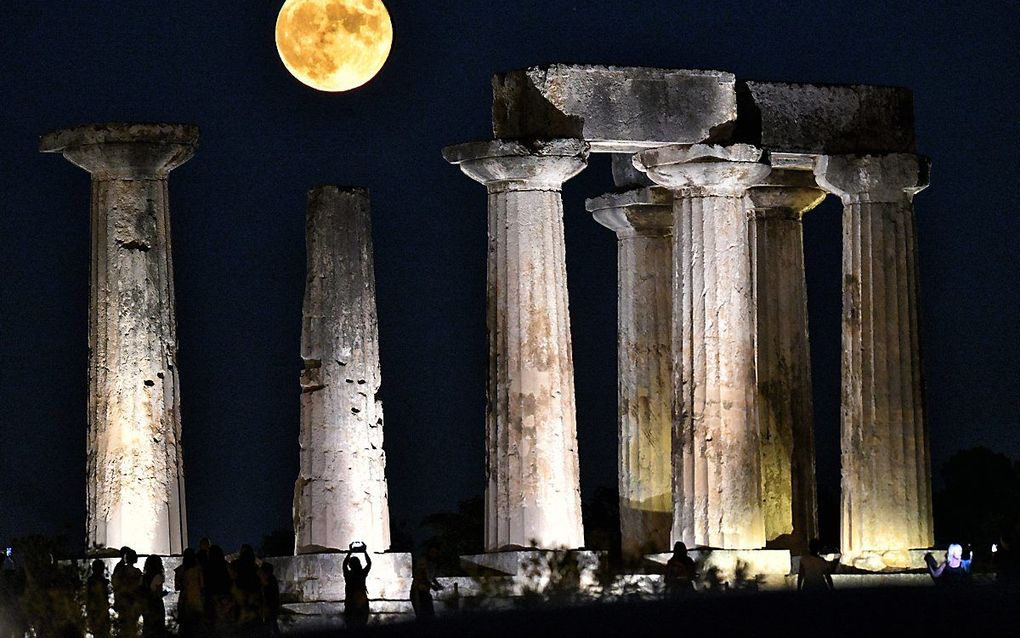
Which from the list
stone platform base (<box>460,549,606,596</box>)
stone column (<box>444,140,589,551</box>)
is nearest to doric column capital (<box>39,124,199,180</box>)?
stone column (<box>444,140,589,551</box>)

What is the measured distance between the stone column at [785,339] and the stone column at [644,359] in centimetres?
213

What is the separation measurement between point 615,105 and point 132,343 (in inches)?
441

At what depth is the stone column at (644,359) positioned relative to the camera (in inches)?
2532

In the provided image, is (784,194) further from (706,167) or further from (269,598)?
(269,598)

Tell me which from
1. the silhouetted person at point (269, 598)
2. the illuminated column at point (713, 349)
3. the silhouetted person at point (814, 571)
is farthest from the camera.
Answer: the illuminated column at point (713, 349)

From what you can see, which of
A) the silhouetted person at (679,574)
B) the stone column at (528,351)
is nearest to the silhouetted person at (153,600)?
the stone column at (528,351)

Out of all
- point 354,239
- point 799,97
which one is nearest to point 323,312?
point 354,239

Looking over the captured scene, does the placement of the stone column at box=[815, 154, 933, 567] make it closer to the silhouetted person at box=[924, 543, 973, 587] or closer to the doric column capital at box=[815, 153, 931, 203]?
the doric column capital at box=[815, 153, 931, 203]

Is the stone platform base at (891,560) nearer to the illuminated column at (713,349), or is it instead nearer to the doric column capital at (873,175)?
the illuminated column at (713,349)

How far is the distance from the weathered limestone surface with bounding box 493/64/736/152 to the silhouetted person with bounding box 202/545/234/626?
39.5 feet

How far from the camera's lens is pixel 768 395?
211ft

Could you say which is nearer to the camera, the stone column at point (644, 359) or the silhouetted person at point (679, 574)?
the silhouetted person at point (679, 574)

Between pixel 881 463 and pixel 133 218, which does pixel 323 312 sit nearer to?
pixel 133 218

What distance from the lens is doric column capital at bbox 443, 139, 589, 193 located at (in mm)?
56906
